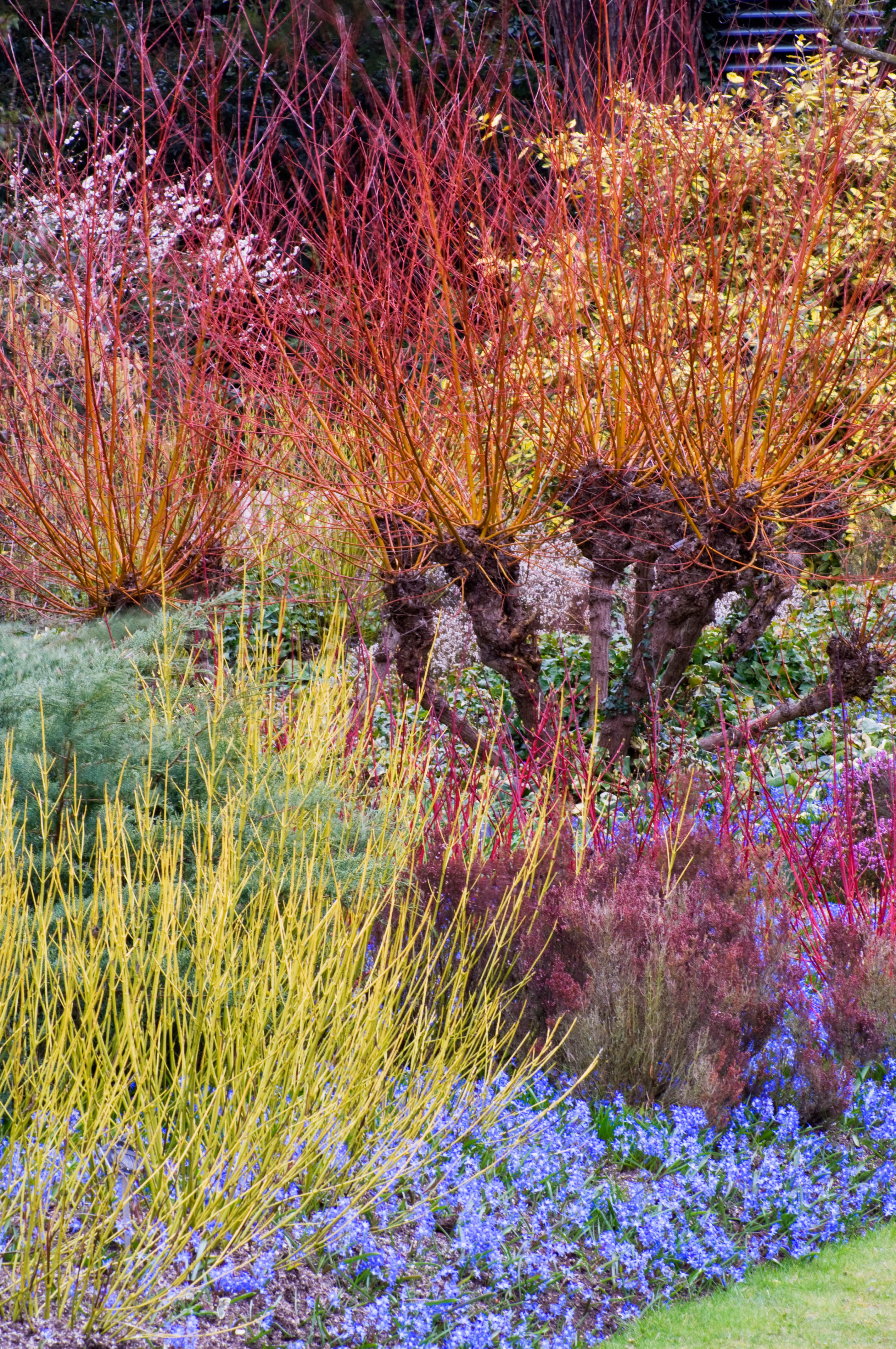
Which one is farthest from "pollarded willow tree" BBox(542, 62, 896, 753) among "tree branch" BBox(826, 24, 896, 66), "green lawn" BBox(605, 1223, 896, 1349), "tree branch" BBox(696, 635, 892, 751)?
"green lawn" BBox(605, 1223, 896, 1349)

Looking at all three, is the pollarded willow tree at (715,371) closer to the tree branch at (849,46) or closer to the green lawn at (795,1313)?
the tree branch at (849,46)

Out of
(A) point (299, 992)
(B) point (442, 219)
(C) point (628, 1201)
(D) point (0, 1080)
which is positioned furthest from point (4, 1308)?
(B) point (442, 219)

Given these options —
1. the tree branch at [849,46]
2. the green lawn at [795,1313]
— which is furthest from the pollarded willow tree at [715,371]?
the green lawn at [795,1313]

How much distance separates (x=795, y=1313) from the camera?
2.36 meters

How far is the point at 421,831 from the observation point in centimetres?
356

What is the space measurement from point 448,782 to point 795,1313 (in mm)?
2288

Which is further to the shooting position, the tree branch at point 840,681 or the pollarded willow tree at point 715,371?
the tree branch at point 840,681

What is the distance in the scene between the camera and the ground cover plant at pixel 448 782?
225cm

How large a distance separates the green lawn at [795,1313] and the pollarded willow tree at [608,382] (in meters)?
2.50

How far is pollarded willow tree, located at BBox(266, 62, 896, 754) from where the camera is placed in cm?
402

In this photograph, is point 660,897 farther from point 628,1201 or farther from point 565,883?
point 628,1201

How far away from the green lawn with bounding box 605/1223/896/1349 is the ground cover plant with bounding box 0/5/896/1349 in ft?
0.18

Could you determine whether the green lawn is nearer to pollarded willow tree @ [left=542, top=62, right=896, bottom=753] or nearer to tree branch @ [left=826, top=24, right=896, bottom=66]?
pollarded willow tree @ [left=542, top=62, right=896, bottom=753]

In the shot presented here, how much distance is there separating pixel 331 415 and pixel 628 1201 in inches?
188
